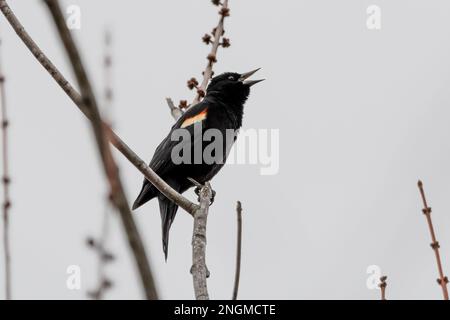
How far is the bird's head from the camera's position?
638cm

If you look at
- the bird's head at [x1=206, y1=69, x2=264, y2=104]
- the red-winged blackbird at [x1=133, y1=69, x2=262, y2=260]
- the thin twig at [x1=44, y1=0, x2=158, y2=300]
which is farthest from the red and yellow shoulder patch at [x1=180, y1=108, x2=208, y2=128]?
the thin twig at [x1=44, y1=0, x2=158, y2=300]

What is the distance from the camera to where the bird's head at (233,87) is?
20.9 feet

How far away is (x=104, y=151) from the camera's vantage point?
0.80 metres

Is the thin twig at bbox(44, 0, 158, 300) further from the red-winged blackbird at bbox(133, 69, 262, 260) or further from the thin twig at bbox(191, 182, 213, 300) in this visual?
the red-winged blackbird at bbox(133, 69, 262, 260)

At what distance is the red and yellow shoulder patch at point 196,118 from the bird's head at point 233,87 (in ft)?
1.51

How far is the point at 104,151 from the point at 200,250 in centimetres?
221

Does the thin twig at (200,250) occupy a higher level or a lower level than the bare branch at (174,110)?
lower

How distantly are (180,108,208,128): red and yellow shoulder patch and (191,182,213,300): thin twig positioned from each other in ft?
7.14

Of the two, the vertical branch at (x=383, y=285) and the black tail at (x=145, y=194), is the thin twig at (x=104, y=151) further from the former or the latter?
the black tail at (x=145, y=194)

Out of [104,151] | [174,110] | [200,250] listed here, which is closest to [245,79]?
[174,110]

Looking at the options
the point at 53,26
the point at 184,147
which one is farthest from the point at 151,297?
the point at 184,147

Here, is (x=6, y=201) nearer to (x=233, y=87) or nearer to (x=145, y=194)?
(x=145, y=194)

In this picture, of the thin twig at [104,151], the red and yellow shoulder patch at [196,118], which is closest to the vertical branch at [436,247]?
the thin twig at [104,151]
